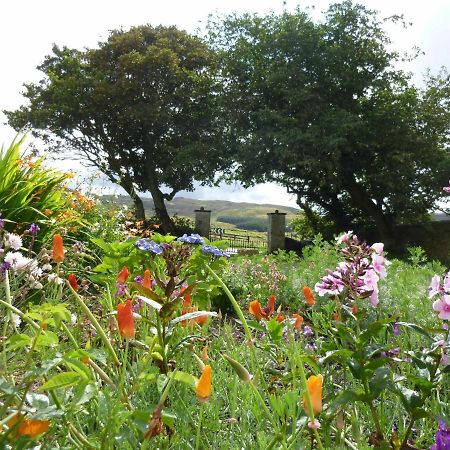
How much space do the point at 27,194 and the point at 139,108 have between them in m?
18.7

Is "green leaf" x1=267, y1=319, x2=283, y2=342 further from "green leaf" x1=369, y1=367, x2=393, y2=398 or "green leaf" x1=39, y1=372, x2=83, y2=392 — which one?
"green leaf" x1=39, y1=372, x2=83, y2=392

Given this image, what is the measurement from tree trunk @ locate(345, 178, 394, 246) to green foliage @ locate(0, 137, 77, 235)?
16.7 metres

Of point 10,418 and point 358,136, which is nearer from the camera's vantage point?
point 10,418

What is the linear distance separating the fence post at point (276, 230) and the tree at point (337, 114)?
1.60 m

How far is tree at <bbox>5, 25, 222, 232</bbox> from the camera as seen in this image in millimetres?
22781

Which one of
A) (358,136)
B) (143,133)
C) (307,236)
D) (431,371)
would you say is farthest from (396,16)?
(431,371)

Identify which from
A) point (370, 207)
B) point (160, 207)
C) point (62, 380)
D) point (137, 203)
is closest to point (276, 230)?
point (370, 207)

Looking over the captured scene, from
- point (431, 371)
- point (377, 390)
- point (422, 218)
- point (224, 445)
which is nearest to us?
point (377, 390)

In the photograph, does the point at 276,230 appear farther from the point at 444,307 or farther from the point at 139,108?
the point at 444,307

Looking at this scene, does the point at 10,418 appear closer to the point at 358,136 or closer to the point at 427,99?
the point at 358,136

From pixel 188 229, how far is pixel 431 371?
76.6 feet

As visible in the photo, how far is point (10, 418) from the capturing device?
3.52 feet

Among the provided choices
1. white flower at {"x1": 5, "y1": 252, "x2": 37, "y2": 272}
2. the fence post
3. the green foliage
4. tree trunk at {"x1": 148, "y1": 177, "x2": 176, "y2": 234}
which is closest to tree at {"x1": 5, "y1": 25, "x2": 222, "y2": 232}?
tree trunk at {"x1": 148, "y1": 177, "x2": 176, "y2": 234}

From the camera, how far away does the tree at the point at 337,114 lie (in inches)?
757
